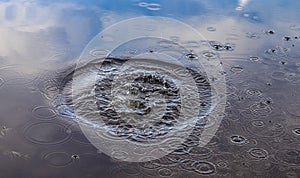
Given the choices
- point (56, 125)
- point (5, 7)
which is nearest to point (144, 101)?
point (56, 125)

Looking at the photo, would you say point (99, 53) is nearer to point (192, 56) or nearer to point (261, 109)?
point (192, 56)

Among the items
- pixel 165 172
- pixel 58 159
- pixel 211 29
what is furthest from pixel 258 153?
pixel 211 29

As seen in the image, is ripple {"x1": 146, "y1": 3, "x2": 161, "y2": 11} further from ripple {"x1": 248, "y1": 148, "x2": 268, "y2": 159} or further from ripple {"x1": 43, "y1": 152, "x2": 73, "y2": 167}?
ripple {"x1": 43, "y1": 152, "x2": 73, "y2": 167}

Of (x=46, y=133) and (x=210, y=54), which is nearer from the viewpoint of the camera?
(x=46, y=133)

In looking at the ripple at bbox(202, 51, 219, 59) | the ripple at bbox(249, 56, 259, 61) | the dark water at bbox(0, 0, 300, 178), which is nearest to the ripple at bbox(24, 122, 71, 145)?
the dark water at bbox(0, 0, 300, 178)

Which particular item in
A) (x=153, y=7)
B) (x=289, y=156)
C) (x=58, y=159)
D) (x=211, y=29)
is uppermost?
(x=153, y=7)

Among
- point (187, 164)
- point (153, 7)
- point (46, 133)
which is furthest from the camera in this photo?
point (153, 7)

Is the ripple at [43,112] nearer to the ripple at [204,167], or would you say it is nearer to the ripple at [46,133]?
the ripple at [46,133]

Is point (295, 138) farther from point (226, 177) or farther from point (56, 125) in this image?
point (56, 125)
